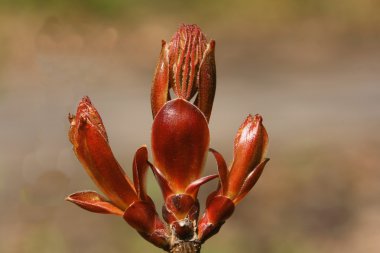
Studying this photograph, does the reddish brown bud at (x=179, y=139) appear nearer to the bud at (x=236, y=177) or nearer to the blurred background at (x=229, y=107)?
the bud at (x=236, y=177)

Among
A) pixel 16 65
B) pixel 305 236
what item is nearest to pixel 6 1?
pixel 16 65

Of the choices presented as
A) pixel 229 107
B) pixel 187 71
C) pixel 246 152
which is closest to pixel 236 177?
pixel 246 152

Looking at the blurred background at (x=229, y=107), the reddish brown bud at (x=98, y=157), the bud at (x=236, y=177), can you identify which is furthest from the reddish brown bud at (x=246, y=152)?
the blurred background at (x=229, y=107)

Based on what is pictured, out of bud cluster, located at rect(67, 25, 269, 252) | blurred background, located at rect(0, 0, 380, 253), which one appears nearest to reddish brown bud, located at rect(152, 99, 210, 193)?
bud cluster, located at rect(67, 25, 269, 252)

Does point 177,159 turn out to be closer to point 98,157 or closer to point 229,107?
point 98,157

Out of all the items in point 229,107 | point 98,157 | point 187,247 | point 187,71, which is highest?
point 229,107

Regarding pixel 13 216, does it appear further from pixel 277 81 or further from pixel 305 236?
pixel 277 81
